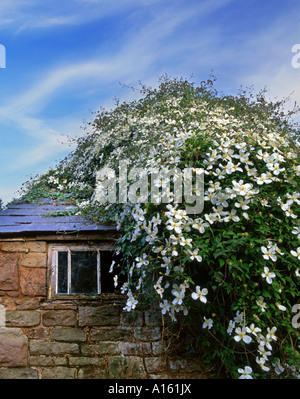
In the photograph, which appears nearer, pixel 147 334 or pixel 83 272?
pixel 147 334

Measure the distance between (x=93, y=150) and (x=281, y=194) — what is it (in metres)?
4.68

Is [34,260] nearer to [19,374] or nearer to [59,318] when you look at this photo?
[59,318]

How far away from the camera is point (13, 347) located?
4.18 metres

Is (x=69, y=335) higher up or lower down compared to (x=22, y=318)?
lower down

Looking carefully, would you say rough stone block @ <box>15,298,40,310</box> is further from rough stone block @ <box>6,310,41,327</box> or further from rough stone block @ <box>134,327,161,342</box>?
rough stone block @ <box>134,327,161,342</box>

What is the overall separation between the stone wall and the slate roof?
0.22 metres

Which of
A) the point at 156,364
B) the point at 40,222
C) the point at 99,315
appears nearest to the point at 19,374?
the point at 99,315

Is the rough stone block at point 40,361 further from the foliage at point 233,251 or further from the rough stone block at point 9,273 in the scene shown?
the foliage at point 233,251

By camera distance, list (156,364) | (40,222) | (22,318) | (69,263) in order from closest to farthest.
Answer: (156,364), (22,318), (69,263), (40,222)

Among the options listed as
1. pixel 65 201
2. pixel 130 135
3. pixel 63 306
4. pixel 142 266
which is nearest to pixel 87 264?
pixel 63 306

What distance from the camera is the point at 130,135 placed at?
6.59m

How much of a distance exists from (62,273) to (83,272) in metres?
0.26
